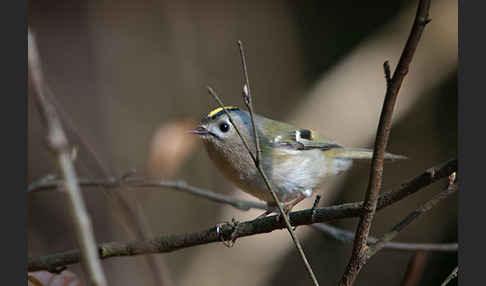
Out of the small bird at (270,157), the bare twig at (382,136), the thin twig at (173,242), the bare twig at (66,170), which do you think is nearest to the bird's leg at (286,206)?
the small bird at (270,157)

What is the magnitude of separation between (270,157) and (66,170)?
1.23 m

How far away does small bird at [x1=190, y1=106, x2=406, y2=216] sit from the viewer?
166 cm

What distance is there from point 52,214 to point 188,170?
105 cm

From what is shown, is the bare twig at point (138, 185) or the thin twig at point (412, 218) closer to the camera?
the thin twig at point (412, 218)

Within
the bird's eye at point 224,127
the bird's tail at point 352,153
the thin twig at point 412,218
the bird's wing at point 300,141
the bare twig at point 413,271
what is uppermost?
the bird's eye at point 224,127

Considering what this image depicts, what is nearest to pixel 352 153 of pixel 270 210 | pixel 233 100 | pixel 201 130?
pixel 270 210

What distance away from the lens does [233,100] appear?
3.71 metres

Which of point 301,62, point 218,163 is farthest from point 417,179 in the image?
point 301,62

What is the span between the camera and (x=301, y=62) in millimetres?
3893

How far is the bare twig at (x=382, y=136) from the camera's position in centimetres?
70

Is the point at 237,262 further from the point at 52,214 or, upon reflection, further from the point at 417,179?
the point at 417,179

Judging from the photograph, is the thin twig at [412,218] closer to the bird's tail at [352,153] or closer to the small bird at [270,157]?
the small bird at [270,157]

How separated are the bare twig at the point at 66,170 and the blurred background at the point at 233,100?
1.13m

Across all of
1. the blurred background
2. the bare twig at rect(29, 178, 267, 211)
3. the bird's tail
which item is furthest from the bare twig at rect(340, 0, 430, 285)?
the bird's tail
